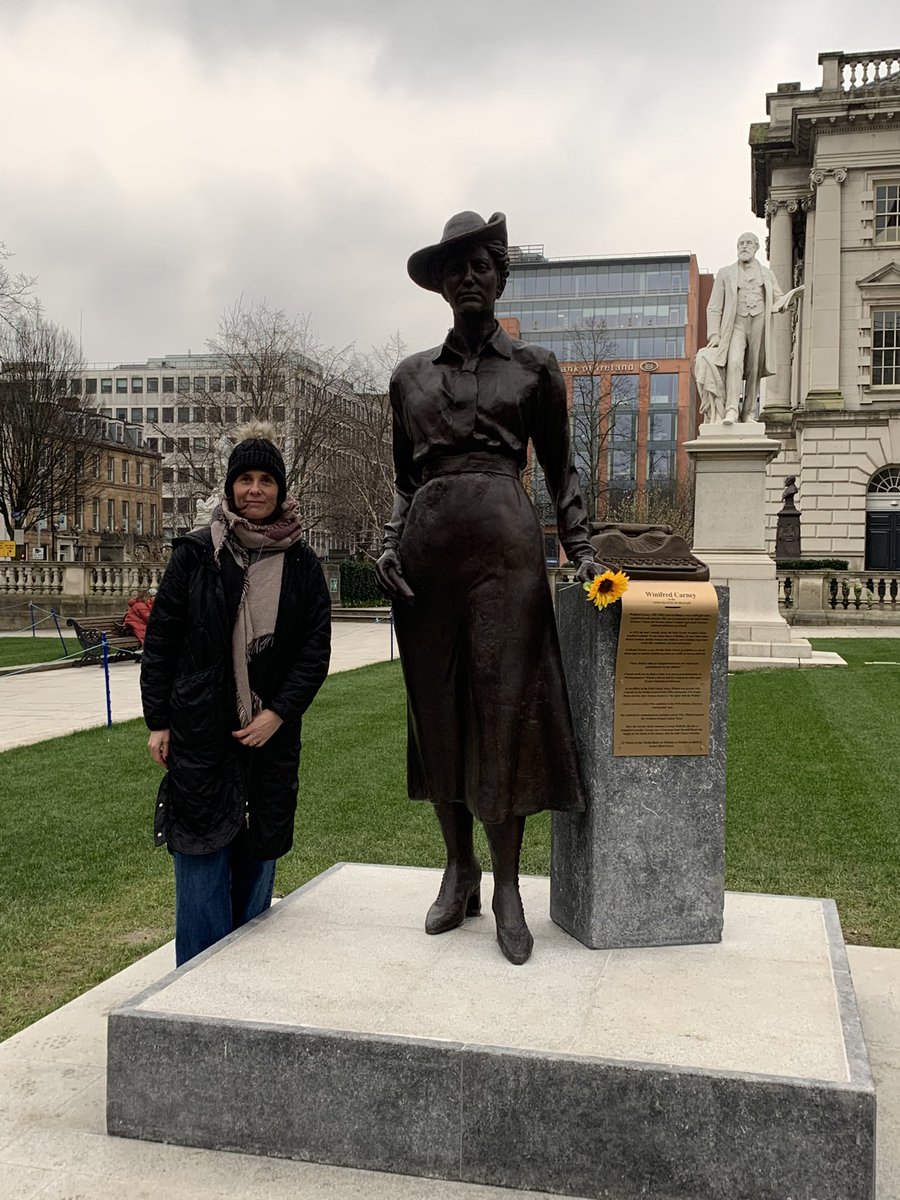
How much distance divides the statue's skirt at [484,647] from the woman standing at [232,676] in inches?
17.1

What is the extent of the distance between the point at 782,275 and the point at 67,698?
34.9 metres

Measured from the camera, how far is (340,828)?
7.73 metres

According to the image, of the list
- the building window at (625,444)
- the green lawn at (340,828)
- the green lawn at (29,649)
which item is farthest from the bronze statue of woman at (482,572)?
the building window at (625,444)

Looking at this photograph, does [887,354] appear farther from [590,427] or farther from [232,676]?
[232,676]

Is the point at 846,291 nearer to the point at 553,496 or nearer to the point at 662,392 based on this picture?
the point at 553,496

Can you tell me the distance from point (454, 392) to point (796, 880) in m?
3.84

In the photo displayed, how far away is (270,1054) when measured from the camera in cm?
336

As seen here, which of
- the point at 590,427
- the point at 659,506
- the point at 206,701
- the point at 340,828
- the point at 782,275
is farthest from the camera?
the point at 659,506

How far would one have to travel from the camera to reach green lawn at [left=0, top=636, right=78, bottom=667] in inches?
883

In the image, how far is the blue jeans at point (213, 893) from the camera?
4113 millimetres

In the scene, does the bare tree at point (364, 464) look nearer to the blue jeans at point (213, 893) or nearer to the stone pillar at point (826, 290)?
the stone pillar at point (826, 290)

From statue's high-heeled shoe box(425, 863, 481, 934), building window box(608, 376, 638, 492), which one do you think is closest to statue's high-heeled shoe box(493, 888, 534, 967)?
statue's high-heeled shoe box(425, 863, 481, 934)

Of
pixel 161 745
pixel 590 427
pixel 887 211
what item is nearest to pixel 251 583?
pixel 161 745

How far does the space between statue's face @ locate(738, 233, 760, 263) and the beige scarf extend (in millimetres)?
14773
